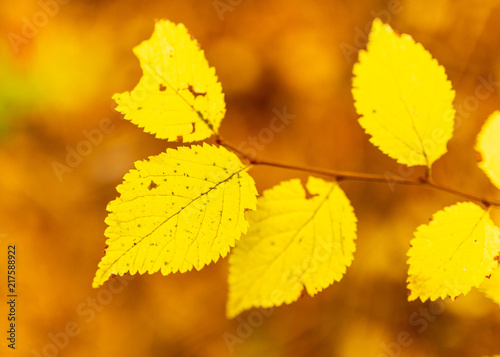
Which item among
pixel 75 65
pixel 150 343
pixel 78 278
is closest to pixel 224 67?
pixel 75 65

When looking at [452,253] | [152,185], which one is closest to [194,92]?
[152,185]

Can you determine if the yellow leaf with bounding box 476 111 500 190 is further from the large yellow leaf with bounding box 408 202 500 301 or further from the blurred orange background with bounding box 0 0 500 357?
the blurred orange background with bounding box 0 0 500 357

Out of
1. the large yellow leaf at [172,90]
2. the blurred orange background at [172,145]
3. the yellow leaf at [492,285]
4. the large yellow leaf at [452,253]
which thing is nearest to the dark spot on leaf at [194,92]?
the large yellow leaf at [172,90]

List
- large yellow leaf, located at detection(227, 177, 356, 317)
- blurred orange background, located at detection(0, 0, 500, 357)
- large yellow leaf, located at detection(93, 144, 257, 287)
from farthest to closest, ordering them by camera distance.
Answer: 1. blurred orange background, located at detection(0, 0, 500, 357)
2. large yellow leaf, located at detection(227, 177, 356, 317)
3. large yellow leaf, located at detection(93, 144, 257, 287)

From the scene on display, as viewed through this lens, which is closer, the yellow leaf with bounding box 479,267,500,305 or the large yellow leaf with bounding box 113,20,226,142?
the large yellow leaf with bounding box 113,20,226,142

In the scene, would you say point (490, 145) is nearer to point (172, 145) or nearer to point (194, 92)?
point (194, 92)

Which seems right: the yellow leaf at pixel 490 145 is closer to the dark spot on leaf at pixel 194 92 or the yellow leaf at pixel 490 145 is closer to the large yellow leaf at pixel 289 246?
the large yellow leaf at pixel 289 246

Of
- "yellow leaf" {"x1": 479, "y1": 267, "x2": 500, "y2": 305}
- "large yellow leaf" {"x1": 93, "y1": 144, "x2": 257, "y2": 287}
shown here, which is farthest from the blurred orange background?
"large yellow leaf" {"x1": 93, "y1": 144, "x2": 257, "y2": 287}

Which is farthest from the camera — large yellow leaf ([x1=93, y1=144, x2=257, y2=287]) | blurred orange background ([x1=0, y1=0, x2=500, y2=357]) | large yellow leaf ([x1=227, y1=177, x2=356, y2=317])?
blurred orange background ([x1=0, y1=0, x2=500, y2=357])
